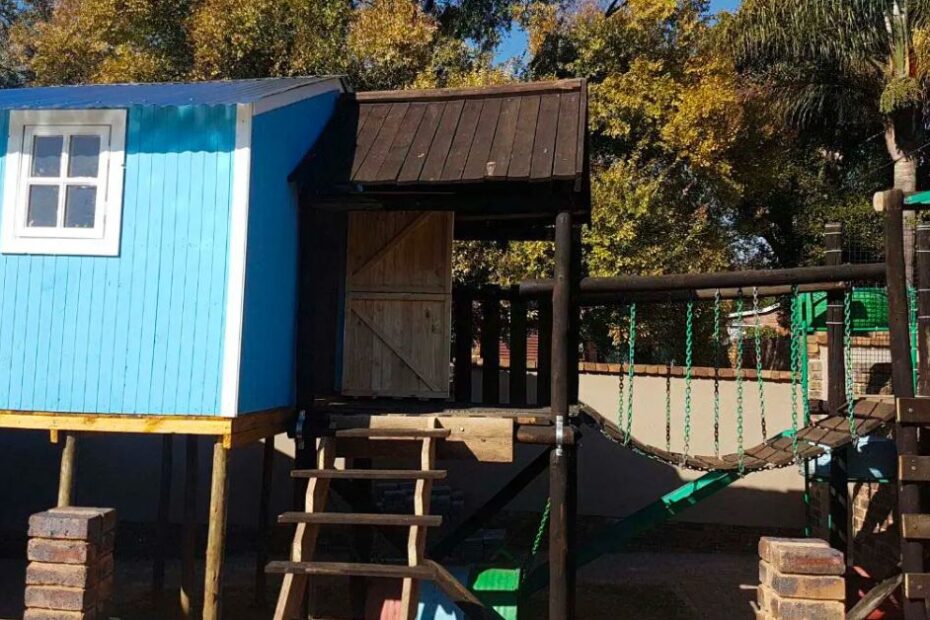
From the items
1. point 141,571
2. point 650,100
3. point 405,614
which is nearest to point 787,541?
point 405,614

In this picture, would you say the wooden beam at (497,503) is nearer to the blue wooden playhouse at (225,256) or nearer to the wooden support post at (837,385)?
the blue wooden playhouse at (225,256)

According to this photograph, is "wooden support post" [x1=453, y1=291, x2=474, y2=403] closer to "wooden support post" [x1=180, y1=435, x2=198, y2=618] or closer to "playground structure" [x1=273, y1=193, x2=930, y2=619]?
"playground structure" [x1=273, y1=193, x2=930, y2=619]

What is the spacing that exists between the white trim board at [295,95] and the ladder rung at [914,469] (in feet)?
17.2

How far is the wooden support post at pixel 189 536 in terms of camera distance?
706 cm

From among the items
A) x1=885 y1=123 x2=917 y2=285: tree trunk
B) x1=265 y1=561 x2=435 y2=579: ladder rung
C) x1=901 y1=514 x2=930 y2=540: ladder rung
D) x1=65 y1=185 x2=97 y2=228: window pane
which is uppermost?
x1=885 y1=123 x2=917 y2=285: tree trunk

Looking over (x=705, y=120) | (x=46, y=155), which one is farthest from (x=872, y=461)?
(x=705, y=120)

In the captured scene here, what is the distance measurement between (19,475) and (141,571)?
2450 mm

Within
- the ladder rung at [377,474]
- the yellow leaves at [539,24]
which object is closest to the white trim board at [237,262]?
the ladder rung at [377,474]

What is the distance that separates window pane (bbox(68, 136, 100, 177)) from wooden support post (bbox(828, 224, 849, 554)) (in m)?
5.90

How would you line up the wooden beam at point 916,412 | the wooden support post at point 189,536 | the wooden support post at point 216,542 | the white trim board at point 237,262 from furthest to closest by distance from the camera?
the wooden support post at point 189,536
the wooden beam at point 916,412
the white trim board at point 237,262
the wooden support post at point 216,542

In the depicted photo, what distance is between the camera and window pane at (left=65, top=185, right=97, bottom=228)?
225 inches

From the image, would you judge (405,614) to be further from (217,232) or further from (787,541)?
(217,232)

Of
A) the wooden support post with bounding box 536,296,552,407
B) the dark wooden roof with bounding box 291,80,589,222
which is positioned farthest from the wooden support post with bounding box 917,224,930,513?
the wooden support post with bounding box 536,296,552,407

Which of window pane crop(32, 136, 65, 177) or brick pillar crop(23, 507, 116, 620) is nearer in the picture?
brick pillar crop(23, 507, 116, 620)
